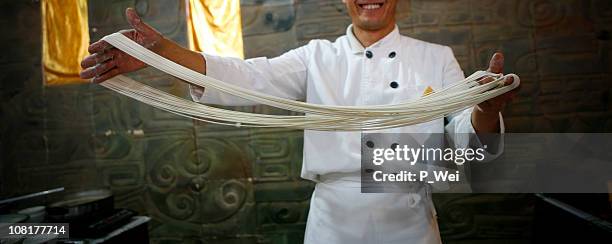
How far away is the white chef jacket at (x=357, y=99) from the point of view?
1124mm

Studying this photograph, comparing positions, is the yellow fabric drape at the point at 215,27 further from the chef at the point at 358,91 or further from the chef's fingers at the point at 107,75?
the chef's fingers at the point at 107,75

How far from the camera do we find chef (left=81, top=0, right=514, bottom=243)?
44.1 inches

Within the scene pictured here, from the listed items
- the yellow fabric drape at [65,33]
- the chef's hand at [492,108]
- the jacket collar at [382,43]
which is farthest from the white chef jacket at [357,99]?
the yellow fabric drape at [65,33]

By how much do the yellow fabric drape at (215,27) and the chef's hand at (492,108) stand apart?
1.18 meters

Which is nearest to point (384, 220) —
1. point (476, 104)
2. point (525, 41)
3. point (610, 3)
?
point (476, 104)

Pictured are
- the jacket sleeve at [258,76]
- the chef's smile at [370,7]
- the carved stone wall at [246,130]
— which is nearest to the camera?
the jacket sleeve at [258,76]

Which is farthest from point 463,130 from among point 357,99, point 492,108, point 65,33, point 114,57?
point 65,33

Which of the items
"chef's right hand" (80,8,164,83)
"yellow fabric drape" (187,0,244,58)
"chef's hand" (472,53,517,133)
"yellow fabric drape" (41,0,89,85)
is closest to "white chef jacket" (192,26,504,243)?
"chef's hand" (472,53,517,133)

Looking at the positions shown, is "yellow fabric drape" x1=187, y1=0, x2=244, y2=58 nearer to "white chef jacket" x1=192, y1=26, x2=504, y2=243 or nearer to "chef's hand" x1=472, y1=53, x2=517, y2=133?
"white chef jacket" x1=192, y1=26, x2=504, y2=243

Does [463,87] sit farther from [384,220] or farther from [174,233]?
[174,233]

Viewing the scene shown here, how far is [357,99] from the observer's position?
1.15 m

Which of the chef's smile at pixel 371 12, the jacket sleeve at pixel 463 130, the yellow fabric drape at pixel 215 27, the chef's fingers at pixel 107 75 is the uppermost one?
the yellow fabric drape at pixel 215 27

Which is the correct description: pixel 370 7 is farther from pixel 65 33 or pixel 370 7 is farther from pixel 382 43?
pixel 65 33

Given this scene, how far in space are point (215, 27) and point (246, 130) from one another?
0.52 m
